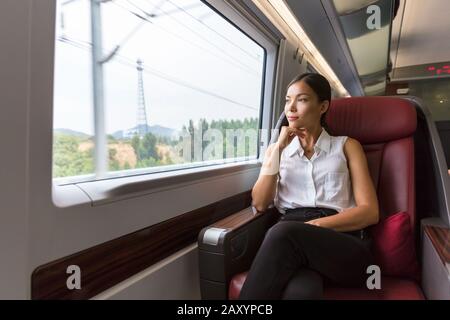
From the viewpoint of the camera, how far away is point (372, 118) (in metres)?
1.57

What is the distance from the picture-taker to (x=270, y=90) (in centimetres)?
256

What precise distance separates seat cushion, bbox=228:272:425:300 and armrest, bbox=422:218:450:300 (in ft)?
0.17

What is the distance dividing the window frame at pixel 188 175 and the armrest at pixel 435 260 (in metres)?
0.93

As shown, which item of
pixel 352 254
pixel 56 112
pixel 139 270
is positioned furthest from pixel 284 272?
pixel 56 112

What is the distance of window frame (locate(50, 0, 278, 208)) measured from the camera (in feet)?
3.25

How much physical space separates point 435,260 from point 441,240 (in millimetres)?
84

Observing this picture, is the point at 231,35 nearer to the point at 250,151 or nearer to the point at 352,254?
the point at 250,151

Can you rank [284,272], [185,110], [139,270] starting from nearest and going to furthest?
[284,272] < [139,270] < [185,110]

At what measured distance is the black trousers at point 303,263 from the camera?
3.39ft

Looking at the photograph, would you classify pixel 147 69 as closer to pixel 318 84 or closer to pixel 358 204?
pixel 318 84

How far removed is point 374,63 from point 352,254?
12.1 ft

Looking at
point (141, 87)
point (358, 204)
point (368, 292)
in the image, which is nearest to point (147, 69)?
point (141, 87)

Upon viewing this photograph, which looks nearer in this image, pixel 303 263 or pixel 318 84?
pixel 303 263

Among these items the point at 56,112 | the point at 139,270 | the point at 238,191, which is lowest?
the point at 139,270
